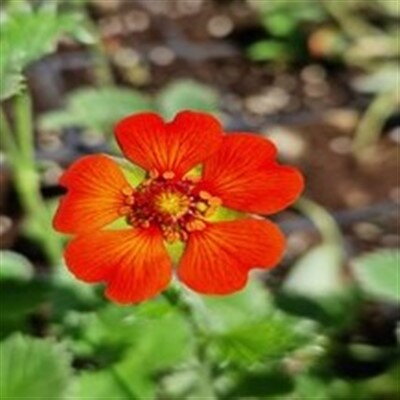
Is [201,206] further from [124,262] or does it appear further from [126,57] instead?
[126,57]

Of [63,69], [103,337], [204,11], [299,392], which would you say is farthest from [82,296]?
[204,11]

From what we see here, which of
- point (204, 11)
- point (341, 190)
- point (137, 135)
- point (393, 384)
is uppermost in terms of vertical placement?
point (204, 11)

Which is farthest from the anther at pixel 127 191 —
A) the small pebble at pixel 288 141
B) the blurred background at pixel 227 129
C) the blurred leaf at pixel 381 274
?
the small pebble at pixel 288 141

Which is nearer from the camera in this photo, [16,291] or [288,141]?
[16,291]

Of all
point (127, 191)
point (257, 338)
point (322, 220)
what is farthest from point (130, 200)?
point (322, 220)

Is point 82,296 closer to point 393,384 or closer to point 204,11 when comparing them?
point 393,384

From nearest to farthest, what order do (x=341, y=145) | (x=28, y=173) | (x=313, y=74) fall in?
(x=28, y=173) < (x=341, y=145) < (x=313, y=74)

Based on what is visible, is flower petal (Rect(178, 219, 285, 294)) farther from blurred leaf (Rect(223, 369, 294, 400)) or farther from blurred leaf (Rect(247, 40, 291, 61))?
blurred leaf (Rect(247, 40, 291, 61))
